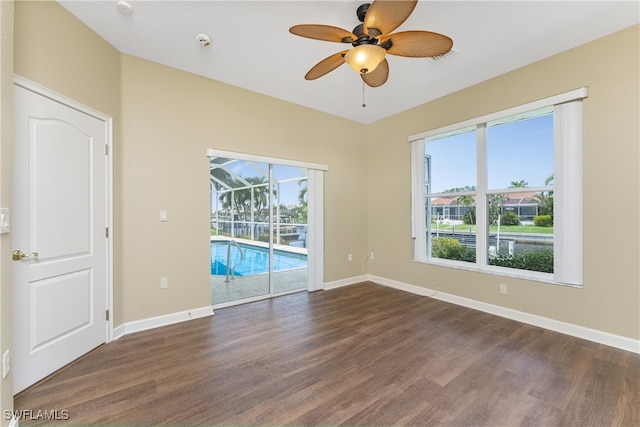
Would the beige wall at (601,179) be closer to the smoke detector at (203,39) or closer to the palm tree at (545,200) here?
the palm tree at (545,200)

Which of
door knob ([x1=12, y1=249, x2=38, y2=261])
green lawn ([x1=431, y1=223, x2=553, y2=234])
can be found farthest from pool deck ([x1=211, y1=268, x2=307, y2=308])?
green lawn ([x1=431, y1=223, x2=553, y2=234])

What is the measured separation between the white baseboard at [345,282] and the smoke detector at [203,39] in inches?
145

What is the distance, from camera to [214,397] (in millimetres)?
1870

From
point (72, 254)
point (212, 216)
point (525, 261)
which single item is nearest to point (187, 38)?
point (212, 216)

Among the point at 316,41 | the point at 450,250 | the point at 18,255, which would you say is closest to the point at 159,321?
the point at 18,255

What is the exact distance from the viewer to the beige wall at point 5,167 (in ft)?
4.90

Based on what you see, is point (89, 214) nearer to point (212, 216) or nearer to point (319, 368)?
point (212, 216)

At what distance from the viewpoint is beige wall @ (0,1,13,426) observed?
1494 millimetres

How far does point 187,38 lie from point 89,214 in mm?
1942

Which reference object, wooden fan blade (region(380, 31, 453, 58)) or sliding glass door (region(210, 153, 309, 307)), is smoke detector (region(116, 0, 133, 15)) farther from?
wooden fan blade (region(380, 31, 453, 58))

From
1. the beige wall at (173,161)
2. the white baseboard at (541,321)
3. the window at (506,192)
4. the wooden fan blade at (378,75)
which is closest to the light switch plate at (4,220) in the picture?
the beige wall at (173,161)

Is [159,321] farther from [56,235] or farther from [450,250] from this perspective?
[450,250]

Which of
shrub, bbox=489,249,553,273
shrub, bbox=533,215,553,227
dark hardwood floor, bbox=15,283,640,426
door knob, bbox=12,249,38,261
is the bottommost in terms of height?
dark hardwood floor, bbox=15,283,640,426

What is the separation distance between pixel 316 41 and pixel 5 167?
101 inches
